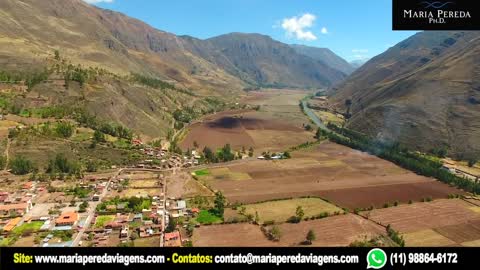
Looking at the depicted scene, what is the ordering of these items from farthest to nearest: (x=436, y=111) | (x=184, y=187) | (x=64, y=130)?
(x=436, y=111), (x=64, y=130), (x=184, y=187)

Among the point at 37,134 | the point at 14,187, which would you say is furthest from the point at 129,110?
the point at 14,187

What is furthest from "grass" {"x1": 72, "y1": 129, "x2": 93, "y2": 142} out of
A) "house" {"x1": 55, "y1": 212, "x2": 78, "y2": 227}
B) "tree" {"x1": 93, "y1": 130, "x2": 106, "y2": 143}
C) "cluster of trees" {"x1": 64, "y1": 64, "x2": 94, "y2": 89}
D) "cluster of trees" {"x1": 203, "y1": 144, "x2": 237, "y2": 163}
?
"house" {"x1": 55, "y1": 212, "x2": 78, "y2": 227}

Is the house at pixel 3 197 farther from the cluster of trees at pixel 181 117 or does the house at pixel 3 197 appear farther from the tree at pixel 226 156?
the cluster of trees at pixel 181 117

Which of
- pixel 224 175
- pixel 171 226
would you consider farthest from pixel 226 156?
pixel 171 226

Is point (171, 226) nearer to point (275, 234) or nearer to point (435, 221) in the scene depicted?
point (275, 234)

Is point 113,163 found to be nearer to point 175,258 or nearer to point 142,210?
point 142,210

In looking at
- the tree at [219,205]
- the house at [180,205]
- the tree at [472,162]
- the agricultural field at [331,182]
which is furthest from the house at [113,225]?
the tree at [472,162]

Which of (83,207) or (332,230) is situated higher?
(83,207)
